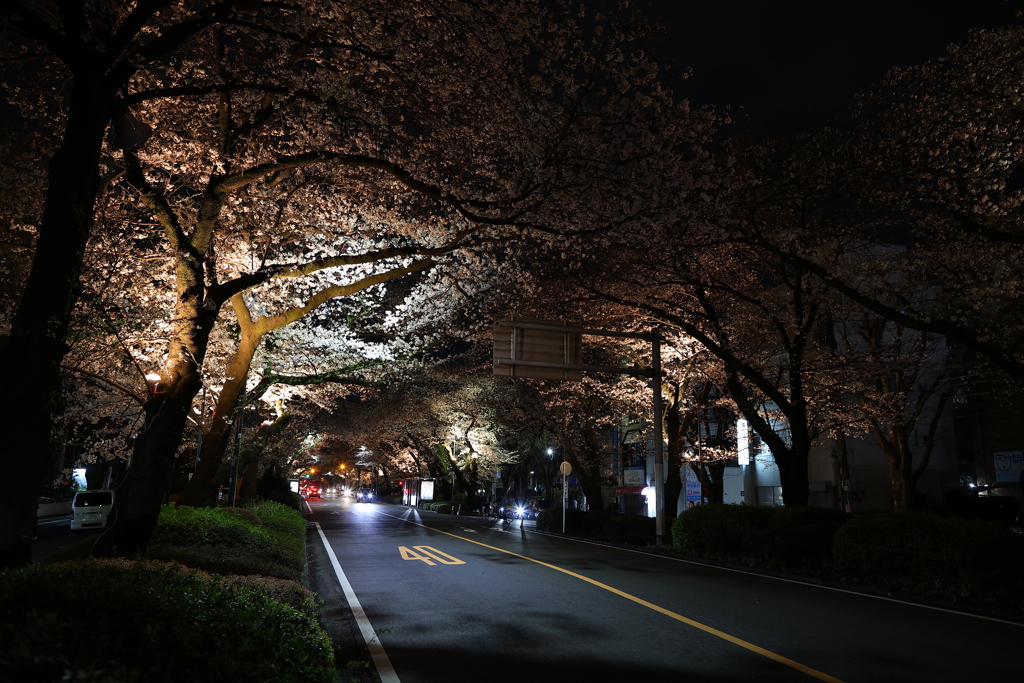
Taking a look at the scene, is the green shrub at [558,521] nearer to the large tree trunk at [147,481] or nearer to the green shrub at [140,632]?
the large tree trunk at [147,481]

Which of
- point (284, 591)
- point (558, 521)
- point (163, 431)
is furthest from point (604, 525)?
point (163, 431)

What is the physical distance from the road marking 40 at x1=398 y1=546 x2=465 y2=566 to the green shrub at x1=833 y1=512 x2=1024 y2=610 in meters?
8.82

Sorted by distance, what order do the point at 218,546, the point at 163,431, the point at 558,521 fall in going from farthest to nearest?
the point at 558,521, the point at 218,546, the point at 163,431

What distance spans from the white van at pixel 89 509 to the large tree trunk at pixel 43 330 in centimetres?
2233

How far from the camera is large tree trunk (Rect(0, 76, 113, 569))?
18.4ft

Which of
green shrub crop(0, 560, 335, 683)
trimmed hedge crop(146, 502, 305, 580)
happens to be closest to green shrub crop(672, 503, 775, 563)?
trimmed hedge crop(146, 502, 305, 580)

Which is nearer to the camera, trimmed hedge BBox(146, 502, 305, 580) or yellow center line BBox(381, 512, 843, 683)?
yellow center line BBox(381, 512, 843, 683)

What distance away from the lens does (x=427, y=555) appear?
55.9 feet

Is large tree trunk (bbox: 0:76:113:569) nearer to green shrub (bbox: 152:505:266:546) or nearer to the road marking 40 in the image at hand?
green shrub (bbox: 152:505:266:546)

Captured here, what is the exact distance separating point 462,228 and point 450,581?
23.2 ft

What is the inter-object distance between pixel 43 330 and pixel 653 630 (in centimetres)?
751

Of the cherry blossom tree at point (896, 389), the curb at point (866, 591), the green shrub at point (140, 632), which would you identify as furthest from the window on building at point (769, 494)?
the green shrub at point (140, 632)

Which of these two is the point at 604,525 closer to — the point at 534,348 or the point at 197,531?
the point at 534,348

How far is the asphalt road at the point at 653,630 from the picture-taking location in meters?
6.27
